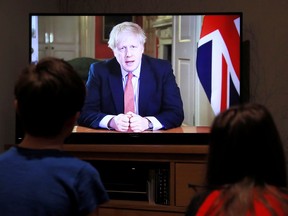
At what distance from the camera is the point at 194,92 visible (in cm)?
312

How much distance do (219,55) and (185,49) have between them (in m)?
0.22

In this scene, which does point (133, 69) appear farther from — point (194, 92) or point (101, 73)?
point (194, 92)

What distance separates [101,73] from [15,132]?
0.71 m

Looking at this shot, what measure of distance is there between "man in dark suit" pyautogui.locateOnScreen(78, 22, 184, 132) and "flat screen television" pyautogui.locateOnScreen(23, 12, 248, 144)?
46 mm

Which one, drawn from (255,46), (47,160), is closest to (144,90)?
(255,46)

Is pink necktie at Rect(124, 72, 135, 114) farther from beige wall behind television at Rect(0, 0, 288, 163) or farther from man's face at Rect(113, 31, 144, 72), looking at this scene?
beige wall behind television at Rect(0, 0, 288, 163)

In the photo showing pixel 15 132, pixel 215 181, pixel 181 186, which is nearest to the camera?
pixel 215 181

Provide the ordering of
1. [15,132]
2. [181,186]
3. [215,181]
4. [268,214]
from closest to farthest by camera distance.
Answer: [268,214]
[215,181]
[181,186]
[15,132]

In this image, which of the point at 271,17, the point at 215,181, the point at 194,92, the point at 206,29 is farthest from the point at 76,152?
the point at 215,181

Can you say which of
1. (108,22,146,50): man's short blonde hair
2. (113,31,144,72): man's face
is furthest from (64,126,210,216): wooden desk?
(108,22,146,50): man's short blonde hair

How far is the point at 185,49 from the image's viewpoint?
10.2 ft

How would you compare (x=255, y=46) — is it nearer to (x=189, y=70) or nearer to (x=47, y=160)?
(x=189, y=70)

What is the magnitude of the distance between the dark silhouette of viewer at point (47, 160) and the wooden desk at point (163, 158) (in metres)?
1.85

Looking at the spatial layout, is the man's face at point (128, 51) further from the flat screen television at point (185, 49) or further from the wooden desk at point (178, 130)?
the wooden desk at point (178, 130)
